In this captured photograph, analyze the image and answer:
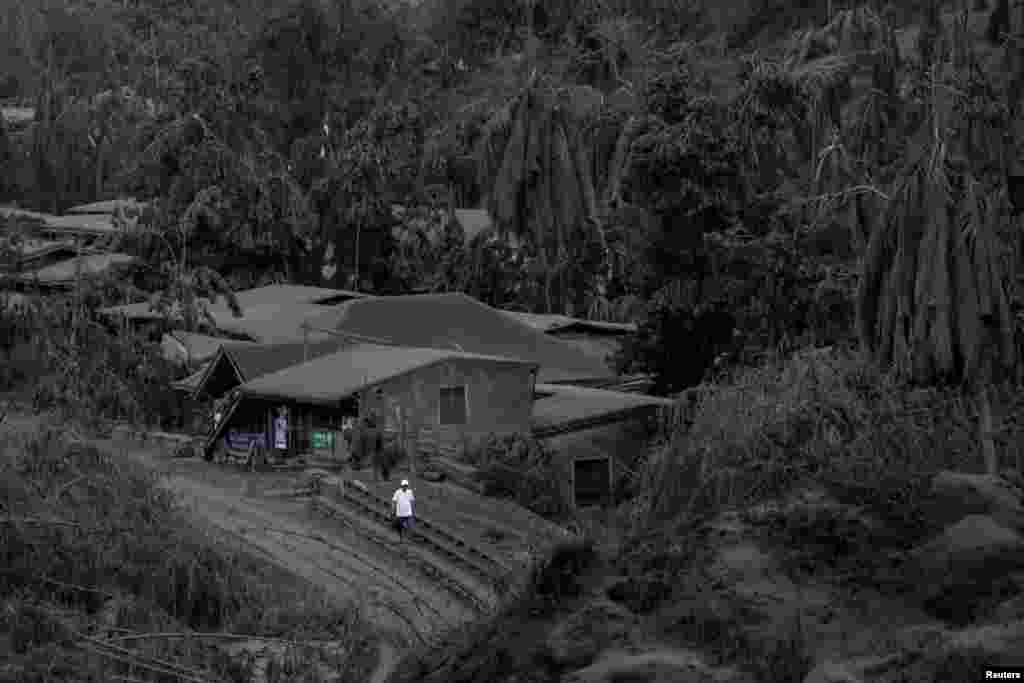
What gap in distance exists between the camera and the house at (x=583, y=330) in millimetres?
54844

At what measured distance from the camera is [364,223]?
2665 inches

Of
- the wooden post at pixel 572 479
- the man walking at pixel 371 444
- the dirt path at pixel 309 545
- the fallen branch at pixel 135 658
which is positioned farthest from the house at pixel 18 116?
the fallen branch at pixel 135 658

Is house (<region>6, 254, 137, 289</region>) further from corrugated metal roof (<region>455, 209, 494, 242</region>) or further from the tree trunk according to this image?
the tree trunk

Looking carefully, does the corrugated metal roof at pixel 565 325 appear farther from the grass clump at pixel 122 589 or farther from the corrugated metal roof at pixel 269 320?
the grass clump at pixel 122 589

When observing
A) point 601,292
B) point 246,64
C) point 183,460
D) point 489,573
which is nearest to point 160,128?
point 246,64

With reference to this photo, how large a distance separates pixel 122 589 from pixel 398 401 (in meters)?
15.9

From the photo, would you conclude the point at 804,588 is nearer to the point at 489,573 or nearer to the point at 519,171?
the point at 489,573

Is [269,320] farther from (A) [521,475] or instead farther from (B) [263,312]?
(A) [521,475]

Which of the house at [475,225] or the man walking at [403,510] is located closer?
the man walking at [403,510]

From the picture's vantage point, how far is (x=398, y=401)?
39.7m

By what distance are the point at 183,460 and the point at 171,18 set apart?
256 feet

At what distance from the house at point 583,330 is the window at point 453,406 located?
1308cm

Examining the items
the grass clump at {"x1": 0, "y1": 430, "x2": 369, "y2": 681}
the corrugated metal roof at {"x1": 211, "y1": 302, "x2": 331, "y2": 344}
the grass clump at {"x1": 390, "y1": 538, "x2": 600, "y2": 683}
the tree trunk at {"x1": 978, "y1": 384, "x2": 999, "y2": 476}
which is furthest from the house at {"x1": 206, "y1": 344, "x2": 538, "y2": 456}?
the grass clump at {"x1": 390, "y1": 538, "x2": 600, "y2": 683}

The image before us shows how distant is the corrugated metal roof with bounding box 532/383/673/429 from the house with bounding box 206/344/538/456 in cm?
68
